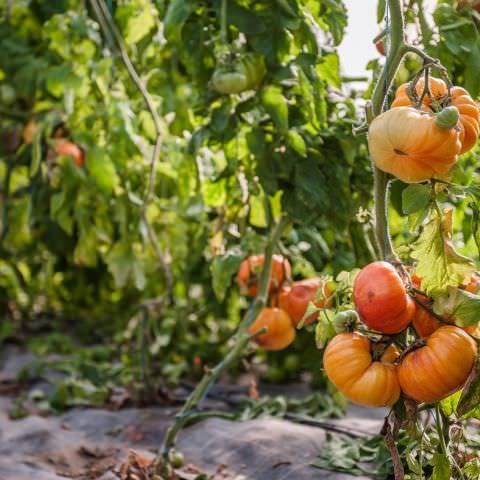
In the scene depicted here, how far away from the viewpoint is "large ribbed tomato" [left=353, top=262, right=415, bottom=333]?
1228 millimetres

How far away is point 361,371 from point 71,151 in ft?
5.71

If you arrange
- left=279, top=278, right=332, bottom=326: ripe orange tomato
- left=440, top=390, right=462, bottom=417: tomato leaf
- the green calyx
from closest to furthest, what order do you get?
the green calyx, left=440, top=390, right=462, bottom=417: tomato leaf, left=279, top=278, right=332, bottom=326: ripe orange tomato

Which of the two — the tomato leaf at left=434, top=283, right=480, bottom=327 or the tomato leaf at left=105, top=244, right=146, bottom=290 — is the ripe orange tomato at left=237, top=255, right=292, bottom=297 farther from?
the tomato leaf at left=434, top=283, right=480, bottom=327

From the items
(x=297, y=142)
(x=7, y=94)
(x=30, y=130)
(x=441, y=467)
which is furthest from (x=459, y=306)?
(x=7, y=94)

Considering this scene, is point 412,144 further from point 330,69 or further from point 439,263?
point 330,69

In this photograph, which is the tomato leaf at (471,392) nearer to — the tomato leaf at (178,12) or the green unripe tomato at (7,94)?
the tomato leaf at (178,12)

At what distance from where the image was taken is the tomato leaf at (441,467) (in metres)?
1.35

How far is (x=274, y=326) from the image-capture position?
2.07m

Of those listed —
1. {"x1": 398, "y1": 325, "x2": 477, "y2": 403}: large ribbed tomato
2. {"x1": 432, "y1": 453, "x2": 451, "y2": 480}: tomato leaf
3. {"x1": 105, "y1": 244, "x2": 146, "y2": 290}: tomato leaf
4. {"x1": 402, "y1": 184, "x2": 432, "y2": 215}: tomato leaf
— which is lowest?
{"x1": 105, "y1": 244, "x2": 146, "y2": 290}: tomato leaf

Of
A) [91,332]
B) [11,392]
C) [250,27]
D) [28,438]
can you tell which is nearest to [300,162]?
[250,27]

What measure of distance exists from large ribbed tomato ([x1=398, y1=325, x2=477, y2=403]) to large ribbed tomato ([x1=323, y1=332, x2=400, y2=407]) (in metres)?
0.03

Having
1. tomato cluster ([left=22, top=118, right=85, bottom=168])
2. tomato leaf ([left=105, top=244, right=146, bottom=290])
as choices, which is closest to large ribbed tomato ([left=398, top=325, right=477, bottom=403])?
tomato leaf ([left=105, top=244, right=146, bottom=290])

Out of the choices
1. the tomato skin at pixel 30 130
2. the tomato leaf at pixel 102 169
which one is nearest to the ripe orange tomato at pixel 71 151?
the tomato leaf at pixel 102 169

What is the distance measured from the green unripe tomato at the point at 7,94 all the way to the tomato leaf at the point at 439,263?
229 cm
